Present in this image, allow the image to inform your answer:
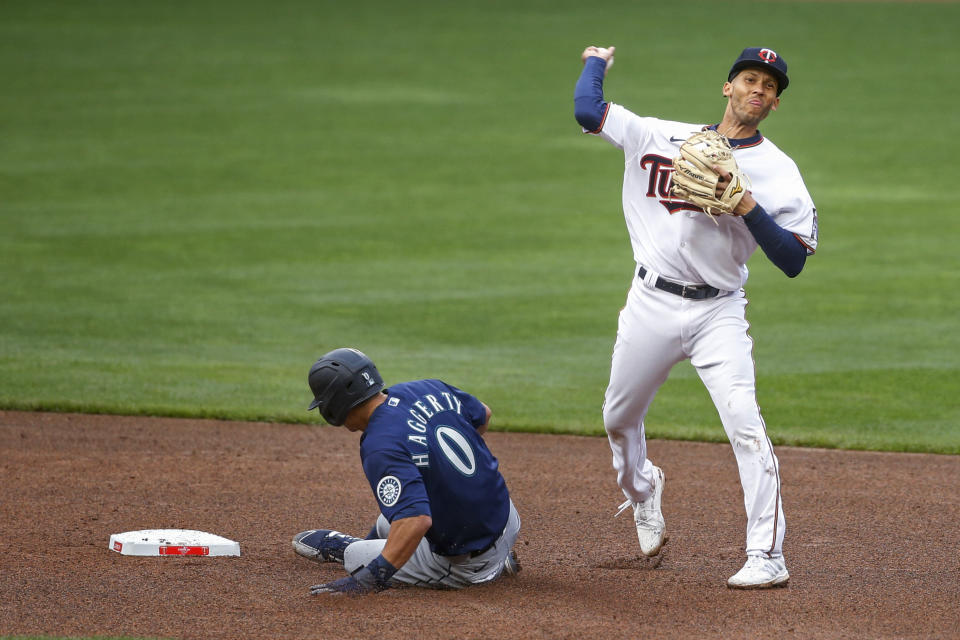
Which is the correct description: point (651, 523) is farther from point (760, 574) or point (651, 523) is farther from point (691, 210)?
point (691, 210)

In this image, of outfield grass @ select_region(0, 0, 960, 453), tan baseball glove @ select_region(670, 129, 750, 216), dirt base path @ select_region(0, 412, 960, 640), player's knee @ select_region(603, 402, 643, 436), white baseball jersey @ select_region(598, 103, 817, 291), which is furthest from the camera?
outfield grass @ select_region(0, 0, 960, 453)

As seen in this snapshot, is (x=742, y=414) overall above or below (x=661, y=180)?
below

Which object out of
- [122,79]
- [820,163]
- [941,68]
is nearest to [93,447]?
[820,163]

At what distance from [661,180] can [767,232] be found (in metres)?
0.56

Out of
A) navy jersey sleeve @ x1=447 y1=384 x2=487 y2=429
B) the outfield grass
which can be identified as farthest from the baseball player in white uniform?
the outfield grass

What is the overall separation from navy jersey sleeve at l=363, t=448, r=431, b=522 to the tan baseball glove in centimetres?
147

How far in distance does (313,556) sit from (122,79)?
20783 millimetres

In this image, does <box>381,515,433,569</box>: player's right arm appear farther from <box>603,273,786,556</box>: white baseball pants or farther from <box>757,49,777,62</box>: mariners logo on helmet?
<box>757,49,777,62</box>: mariners logo on helmet

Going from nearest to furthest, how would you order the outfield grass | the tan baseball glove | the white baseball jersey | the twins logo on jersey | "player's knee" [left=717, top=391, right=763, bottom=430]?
the tan baseball glove, "player's knee" [left=717, top=391, right=763, bottom=430], the white baseball jersey, the twins logo on jersey, the outfield grass

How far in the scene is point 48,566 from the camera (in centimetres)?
524

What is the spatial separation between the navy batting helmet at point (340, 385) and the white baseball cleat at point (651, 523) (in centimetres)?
144

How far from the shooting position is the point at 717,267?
5.05m

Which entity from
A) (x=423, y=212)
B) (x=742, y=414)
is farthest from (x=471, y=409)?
(x=423, y=212)

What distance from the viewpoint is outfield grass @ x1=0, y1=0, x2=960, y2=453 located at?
361 inches
